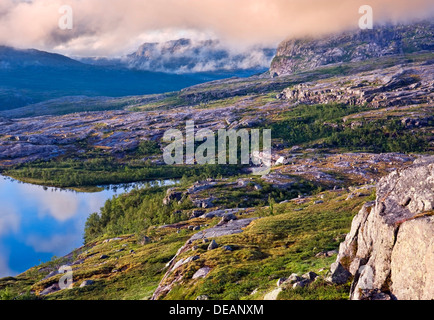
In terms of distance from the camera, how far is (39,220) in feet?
405

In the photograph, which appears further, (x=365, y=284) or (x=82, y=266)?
(x=82, y=266)

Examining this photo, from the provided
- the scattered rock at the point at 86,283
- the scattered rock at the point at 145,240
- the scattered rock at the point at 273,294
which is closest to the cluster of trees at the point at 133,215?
the scattered rock at the point at 145,240

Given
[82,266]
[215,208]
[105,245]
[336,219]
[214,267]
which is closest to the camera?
[214,267]

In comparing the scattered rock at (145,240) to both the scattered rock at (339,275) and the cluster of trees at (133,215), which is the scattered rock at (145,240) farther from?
the scattered rock at (339,275)

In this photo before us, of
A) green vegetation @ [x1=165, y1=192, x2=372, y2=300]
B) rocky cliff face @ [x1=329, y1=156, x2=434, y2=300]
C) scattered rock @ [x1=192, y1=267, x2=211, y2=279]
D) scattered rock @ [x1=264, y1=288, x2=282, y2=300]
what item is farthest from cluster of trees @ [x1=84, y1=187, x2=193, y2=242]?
rocky cliff face @ [x1=329, y1=156, x2=434, y2=300]

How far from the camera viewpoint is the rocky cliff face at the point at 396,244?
63.9 feet

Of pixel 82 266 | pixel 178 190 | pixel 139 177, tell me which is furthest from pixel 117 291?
pixel 139 177

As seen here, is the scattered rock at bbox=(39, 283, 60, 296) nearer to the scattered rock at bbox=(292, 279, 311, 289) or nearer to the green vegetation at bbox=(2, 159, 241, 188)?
the scattered rock at bbox=(292, 279, 311, 289)

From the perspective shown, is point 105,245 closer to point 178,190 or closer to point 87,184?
point 178,190

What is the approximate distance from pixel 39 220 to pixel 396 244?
5129 inches

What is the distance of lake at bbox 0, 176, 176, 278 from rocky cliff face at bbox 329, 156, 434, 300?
88.1 meters

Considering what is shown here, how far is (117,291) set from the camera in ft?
148

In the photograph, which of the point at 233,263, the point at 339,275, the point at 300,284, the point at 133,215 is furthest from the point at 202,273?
the point at 133,215

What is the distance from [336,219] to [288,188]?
6478 cm
